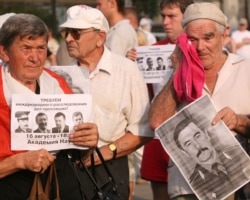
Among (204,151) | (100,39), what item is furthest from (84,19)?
(204,151)

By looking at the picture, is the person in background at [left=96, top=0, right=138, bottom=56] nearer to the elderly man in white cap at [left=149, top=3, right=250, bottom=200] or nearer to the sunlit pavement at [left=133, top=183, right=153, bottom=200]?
the sunlit pavement at [left=133, top=183, right=153, bottom=200]

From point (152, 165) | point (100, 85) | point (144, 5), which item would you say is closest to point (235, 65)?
point (100, 85)

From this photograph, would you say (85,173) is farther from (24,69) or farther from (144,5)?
(144,5)

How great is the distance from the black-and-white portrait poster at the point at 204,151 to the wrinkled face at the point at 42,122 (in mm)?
639

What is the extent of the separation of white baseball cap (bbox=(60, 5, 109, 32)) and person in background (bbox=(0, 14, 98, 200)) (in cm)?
79

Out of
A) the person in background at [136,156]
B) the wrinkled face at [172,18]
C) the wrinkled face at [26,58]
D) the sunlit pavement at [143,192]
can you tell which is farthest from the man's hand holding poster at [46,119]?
the sunlit pavement at [143,192]

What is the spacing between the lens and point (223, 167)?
5.23 m

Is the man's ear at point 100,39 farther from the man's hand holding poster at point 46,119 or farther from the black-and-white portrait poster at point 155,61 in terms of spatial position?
the black-and-white portrait poster at point 155,61

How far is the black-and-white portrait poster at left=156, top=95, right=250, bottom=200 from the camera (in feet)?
17.0

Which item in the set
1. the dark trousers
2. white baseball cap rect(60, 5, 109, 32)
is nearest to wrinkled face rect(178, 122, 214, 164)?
the dark trousers

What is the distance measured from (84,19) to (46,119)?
1.11 meters

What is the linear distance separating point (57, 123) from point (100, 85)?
3.07ft

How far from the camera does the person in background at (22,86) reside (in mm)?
5047

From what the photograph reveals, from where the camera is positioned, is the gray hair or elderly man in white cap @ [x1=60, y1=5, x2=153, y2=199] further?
elderly man in white cap @ [x1=60, y1=5, x2=153, y2=199]
